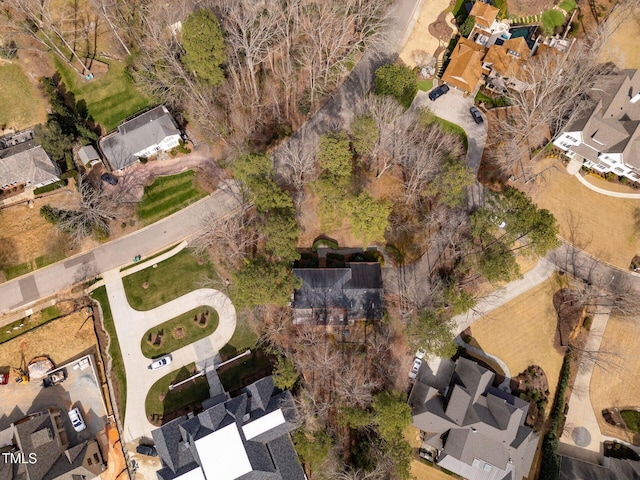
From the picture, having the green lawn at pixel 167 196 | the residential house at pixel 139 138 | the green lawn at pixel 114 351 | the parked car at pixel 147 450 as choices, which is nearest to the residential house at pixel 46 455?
the parked car at pixel 147 450

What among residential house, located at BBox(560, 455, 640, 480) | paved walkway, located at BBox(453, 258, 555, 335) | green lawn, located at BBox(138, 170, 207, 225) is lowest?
residential house, located at BBox(560, 455, 640, 480)

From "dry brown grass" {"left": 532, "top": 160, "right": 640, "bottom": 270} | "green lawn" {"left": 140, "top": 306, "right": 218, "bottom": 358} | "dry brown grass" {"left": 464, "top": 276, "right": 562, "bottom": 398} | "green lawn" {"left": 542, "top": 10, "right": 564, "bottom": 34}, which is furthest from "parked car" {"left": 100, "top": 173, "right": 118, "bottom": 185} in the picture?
"green lawn" {"left": 542, "top": 10, "right": 564, "bottom": 34}

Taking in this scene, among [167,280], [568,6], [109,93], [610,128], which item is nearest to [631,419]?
[610,128]

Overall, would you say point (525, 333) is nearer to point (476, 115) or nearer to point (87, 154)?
point (476, 115)

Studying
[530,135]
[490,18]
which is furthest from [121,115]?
[530,135]

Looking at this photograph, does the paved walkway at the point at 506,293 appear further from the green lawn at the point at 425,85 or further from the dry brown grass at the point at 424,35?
the dry brown grass at the point at 424,35

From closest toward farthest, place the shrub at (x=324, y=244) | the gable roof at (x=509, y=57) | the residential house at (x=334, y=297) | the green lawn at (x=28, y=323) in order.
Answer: the residential house at (x=334, y=297) → the green lawn at (x=28, y=323) → the shrub at (x=324, y=244) → the gable roof at (x=509, y=57)

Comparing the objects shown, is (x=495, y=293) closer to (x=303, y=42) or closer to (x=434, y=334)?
(x=434, y=334)

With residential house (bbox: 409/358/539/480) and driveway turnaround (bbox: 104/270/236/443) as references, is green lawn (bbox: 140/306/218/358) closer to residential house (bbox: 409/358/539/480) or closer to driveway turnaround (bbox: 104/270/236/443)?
driveway turnaround (bbox: 104/270/236/443)
